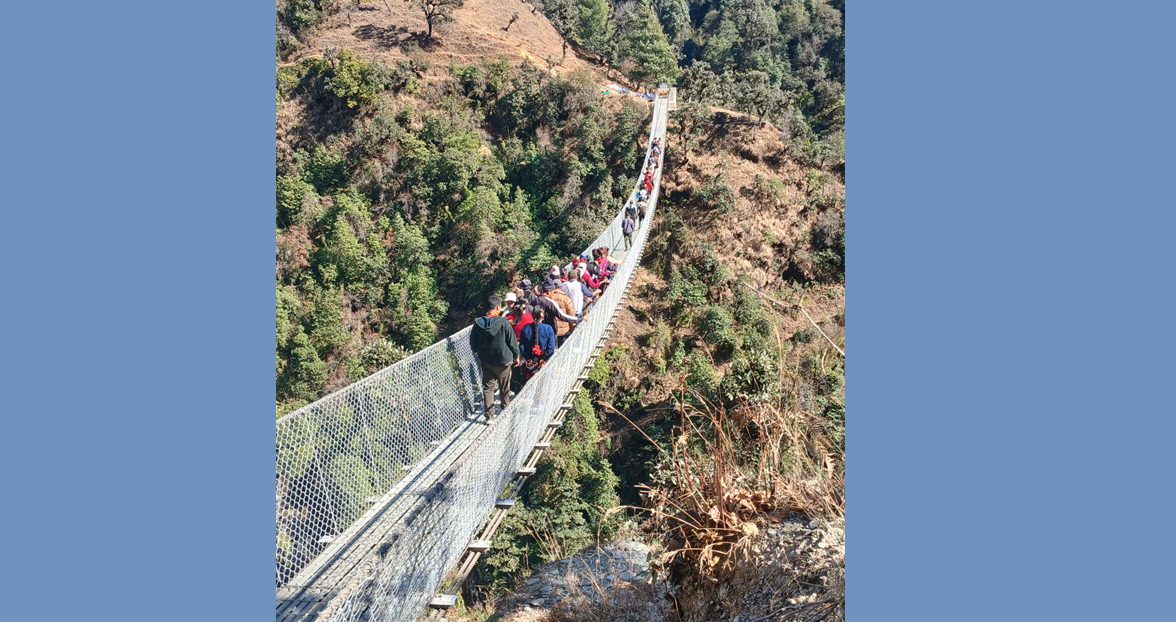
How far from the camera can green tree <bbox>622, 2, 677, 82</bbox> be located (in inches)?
726

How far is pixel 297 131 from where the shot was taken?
1568 cm

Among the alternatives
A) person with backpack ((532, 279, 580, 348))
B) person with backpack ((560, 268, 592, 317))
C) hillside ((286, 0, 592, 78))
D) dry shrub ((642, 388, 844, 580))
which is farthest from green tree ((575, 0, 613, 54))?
dry shrub ((642, 388, 844, 580))

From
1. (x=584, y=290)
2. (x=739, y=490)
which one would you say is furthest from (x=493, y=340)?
(x=584, y=290)

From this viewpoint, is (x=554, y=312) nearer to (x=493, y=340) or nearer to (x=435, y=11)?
(x=493, y=340)

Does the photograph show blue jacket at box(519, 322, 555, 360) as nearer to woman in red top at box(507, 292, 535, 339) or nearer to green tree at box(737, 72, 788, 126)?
woman in red top at box(507, 292, 535, 339)

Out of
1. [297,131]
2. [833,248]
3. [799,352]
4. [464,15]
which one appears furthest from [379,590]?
[464,15]

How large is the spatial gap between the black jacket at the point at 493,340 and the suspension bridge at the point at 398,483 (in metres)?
0.28

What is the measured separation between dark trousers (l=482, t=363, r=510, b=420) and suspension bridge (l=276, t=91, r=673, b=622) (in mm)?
219

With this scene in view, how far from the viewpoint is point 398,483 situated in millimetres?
4086

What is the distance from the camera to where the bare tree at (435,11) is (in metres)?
18.2

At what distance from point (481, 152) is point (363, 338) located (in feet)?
17.7

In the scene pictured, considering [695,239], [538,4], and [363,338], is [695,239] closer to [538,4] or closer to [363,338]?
[363,338]

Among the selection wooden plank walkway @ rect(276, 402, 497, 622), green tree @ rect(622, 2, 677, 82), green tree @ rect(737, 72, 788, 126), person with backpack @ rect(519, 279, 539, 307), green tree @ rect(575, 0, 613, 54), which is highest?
green tree @ rect(575, 0, 613, 54)

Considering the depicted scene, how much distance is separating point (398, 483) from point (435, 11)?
17.5 metres
